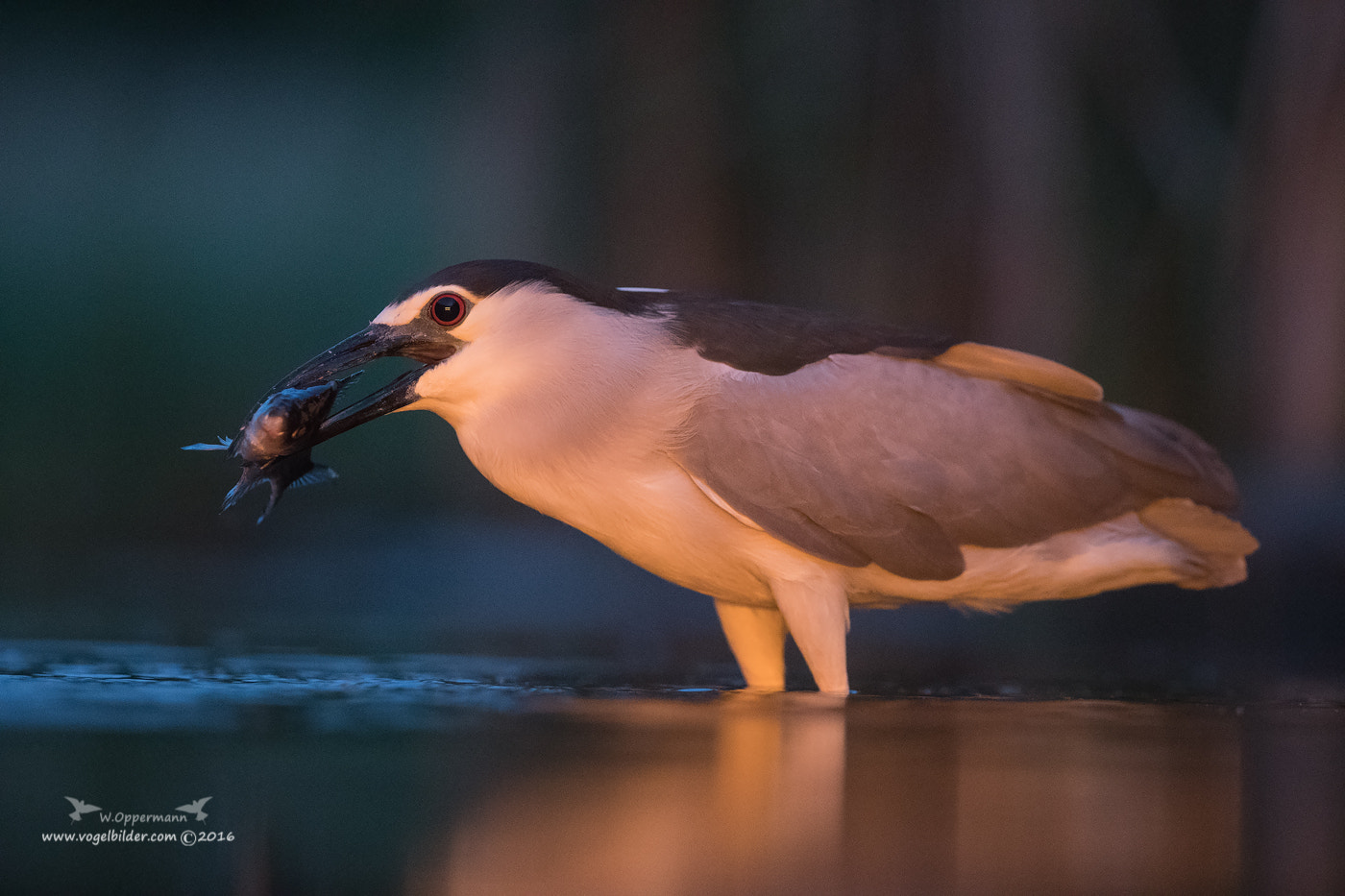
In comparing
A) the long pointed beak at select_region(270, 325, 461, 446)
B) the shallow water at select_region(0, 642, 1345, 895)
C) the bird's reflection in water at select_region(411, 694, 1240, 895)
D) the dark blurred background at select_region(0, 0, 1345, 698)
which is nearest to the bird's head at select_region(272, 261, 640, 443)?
the long pointed beak at select_region(270, 325, 461, 446)

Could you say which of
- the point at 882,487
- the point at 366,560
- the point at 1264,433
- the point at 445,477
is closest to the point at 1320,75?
the point at 1264,433

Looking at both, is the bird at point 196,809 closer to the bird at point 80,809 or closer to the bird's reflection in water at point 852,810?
the bird at point 80,809

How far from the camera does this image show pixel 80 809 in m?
1.89

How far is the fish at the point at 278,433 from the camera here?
311cm

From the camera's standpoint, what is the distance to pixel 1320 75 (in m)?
6.04

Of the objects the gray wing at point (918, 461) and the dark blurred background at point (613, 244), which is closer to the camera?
the gray wing at point (918, 461)

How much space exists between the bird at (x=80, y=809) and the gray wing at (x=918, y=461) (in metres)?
1.52

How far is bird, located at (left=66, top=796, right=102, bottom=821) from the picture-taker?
1.87 metres

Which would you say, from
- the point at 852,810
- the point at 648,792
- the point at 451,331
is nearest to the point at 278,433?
the point at 451,331

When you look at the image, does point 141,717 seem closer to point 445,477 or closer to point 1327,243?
point 1327,243

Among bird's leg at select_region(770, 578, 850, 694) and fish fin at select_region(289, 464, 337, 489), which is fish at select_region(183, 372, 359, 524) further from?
bird's leg at select_region(770, 578, 850, 694)

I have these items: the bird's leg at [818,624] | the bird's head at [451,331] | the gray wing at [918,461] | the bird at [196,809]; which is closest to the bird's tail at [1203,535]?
the gray wing at [918,461]

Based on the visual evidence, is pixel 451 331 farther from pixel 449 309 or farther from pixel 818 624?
pixel 818 624

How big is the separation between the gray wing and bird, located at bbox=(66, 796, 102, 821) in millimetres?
1520
